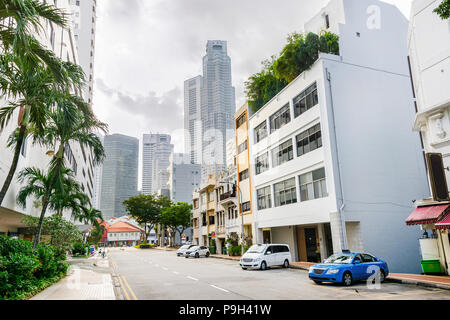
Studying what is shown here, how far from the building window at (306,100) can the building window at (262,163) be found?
6833 millimetres

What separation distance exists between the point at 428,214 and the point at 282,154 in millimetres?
14821

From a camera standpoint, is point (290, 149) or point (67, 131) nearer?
point (67, 131)

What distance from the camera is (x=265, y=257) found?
24.0m

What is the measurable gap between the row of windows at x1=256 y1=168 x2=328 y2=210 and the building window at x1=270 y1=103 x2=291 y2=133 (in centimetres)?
529

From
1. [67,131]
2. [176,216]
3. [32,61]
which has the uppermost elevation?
[176,216]

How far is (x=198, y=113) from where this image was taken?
6467 inches

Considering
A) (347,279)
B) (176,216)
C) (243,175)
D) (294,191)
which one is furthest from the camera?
(176,216)

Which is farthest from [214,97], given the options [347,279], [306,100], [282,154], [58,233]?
[347,279]

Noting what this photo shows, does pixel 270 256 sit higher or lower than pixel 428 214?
lower

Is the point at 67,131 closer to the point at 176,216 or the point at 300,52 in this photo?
the point at 300,52

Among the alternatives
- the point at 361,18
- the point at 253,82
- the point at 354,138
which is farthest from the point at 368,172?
the point at 253,82

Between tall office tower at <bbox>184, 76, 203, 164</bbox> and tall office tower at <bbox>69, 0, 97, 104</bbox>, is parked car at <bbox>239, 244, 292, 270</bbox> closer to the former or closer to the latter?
tall office tower at <bbox>69, 0, 97, 104</bbox>
